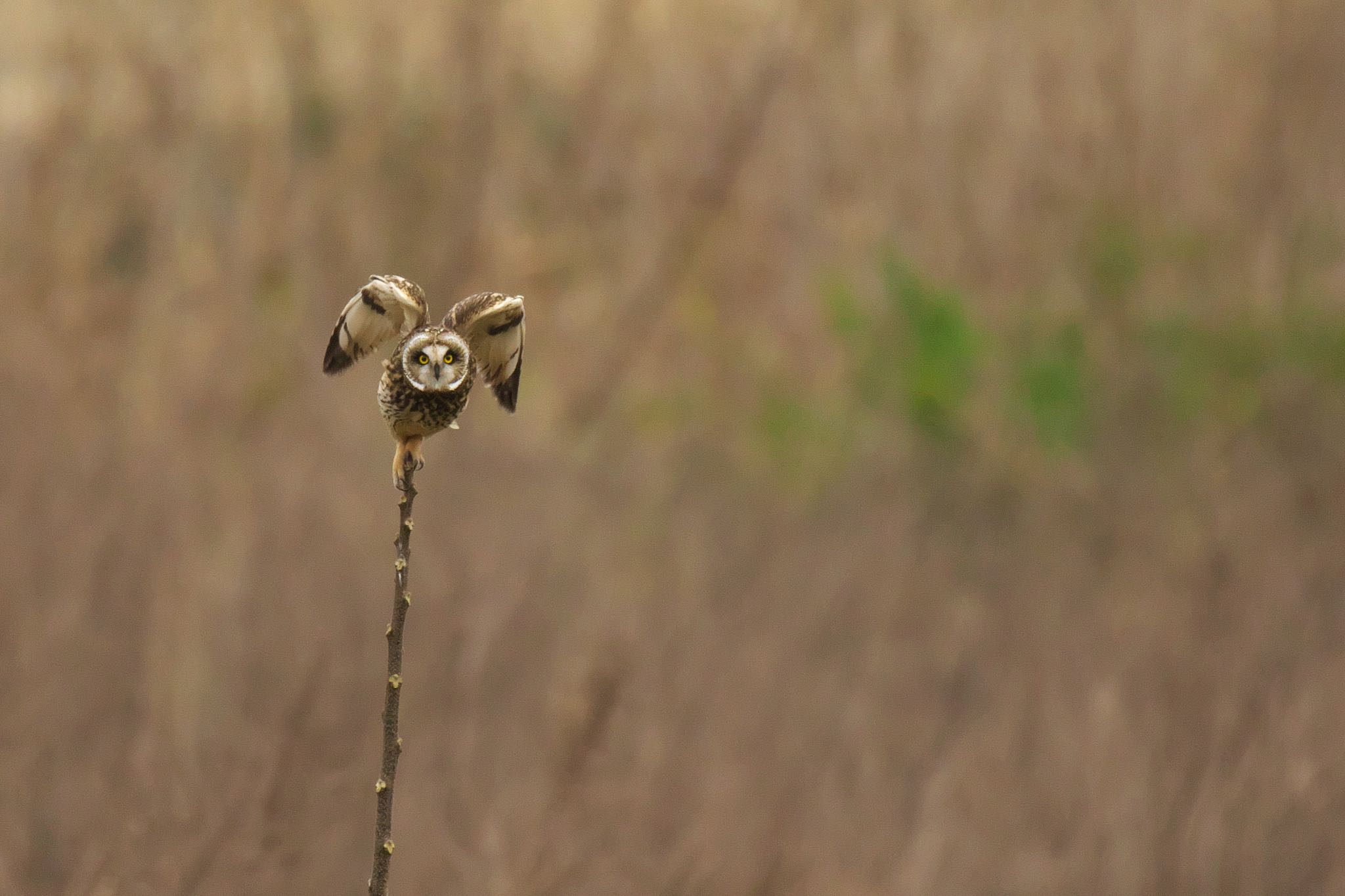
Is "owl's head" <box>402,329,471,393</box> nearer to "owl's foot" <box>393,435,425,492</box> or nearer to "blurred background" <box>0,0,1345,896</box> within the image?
"owl's foot" <box>393,435,425,492</box>

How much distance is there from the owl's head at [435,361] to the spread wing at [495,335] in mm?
34

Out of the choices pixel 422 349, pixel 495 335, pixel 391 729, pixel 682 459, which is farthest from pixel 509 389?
pixel 682 459

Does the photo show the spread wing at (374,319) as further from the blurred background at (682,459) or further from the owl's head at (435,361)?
the blurred background at (682,459)

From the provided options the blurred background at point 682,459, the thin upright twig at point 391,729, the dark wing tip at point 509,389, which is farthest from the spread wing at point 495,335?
the blurred background at point 682,459

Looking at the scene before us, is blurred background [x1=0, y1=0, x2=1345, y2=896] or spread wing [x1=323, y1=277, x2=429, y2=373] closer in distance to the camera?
spread wing [x1=323, y1=277, x2=429, y2=373]

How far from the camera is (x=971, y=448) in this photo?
17.0 ft

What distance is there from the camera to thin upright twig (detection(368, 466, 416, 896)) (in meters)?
0.78

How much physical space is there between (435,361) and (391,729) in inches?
11.7

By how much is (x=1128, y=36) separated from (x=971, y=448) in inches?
67.5

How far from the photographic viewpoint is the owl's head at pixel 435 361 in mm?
949

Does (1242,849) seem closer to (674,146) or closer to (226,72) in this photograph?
(674,146)

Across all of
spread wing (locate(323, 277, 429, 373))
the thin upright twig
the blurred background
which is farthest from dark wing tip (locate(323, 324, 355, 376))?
the blurred background

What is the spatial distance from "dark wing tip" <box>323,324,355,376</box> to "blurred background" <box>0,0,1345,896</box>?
3.26 feet

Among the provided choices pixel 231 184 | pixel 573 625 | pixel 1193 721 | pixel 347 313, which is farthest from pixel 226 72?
pixel 1193 721
